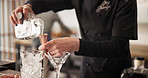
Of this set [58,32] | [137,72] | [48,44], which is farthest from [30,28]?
[58,32]

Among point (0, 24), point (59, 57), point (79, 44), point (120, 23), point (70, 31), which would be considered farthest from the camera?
point (0, 24)

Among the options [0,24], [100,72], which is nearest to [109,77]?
[100,72]

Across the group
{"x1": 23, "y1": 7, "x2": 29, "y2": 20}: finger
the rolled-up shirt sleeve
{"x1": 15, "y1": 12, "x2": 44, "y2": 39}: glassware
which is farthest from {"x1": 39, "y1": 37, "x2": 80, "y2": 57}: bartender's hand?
the rolled-up shirt sleeve

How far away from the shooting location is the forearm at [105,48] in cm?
117

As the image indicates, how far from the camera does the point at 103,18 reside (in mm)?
1562

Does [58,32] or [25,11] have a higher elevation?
[25,11]

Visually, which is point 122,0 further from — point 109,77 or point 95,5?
point 109,77

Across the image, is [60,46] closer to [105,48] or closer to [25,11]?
[105,48]

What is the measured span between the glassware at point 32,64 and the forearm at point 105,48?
0.81ft

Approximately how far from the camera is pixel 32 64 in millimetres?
1014

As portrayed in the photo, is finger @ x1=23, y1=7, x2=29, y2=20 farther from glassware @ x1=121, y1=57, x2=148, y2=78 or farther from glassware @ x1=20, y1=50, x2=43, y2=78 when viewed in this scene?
glassware @ x1=121, y1=57, x2=148, y2=78

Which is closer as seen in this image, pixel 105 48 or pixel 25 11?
pixel 105 48

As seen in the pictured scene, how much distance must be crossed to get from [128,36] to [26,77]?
69cm

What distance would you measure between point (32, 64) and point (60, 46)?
0.52 ft
